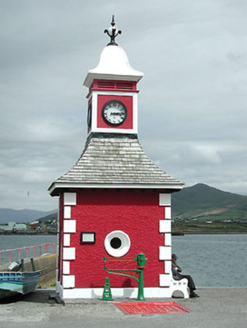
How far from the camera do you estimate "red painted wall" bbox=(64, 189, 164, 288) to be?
14680 millimetres

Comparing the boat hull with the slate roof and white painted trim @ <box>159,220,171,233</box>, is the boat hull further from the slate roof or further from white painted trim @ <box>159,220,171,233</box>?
white painted trim @ <box>159,220,171,233</box>

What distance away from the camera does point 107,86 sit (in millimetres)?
16609

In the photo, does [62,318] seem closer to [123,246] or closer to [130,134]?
[123,246]

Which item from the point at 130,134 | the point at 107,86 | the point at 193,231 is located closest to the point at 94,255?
the point at 130,134

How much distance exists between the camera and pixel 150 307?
13.5m

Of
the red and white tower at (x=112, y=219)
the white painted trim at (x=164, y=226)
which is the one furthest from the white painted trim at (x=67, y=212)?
the white painted trim at (x=164, y=226)

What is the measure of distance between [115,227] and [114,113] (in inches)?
138

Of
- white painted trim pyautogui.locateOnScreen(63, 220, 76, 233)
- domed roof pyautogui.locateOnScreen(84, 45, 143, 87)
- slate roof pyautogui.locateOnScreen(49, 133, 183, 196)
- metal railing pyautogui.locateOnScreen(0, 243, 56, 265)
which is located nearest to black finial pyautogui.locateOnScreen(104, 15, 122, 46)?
domed roof pyautogui.locateOnScreen(84, 45, 143, 87)

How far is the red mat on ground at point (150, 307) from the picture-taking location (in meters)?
12.9

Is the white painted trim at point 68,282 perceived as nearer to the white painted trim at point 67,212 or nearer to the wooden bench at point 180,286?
the white painted trim at point 67,212

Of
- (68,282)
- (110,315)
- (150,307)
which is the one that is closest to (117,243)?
(68,282)

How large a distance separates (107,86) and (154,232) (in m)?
4.51

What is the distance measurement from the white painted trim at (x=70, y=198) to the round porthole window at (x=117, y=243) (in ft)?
4.18

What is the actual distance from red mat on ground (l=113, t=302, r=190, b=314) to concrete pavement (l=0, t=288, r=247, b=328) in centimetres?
19
